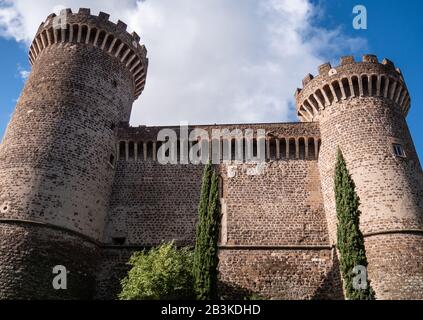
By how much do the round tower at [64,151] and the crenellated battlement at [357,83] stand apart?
32.1 feet

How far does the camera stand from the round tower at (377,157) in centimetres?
1619

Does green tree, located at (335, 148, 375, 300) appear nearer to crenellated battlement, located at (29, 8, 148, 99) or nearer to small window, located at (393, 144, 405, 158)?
small window, located at (393, 144, 405, 158)

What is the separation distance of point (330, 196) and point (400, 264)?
14.0 feet

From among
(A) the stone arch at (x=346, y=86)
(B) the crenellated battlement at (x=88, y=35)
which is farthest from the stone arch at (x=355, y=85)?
(B) the crenellated battlement at (x=88, y=35)

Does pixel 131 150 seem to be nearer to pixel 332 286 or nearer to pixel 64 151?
pixel 64 151

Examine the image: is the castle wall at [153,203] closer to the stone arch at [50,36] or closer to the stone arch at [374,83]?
the stone arch at [50,36]

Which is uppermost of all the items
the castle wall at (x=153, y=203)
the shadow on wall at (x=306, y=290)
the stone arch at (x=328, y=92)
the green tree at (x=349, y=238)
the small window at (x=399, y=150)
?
the stone arch at (x=328, y=92)

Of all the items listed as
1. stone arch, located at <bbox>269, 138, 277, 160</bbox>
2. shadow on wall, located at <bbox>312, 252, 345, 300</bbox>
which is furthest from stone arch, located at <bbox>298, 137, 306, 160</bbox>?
shadow on wall, located at <bbox>312, 252, 345, 300</bbox>

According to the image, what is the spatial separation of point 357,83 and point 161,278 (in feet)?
42.7

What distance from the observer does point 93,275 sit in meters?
17.8

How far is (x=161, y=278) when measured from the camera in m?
15.3

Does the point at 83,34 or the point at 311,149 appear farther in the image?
the point at 83,34

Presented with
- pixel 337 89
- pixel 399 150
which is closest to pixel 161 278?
pixel 399 150
